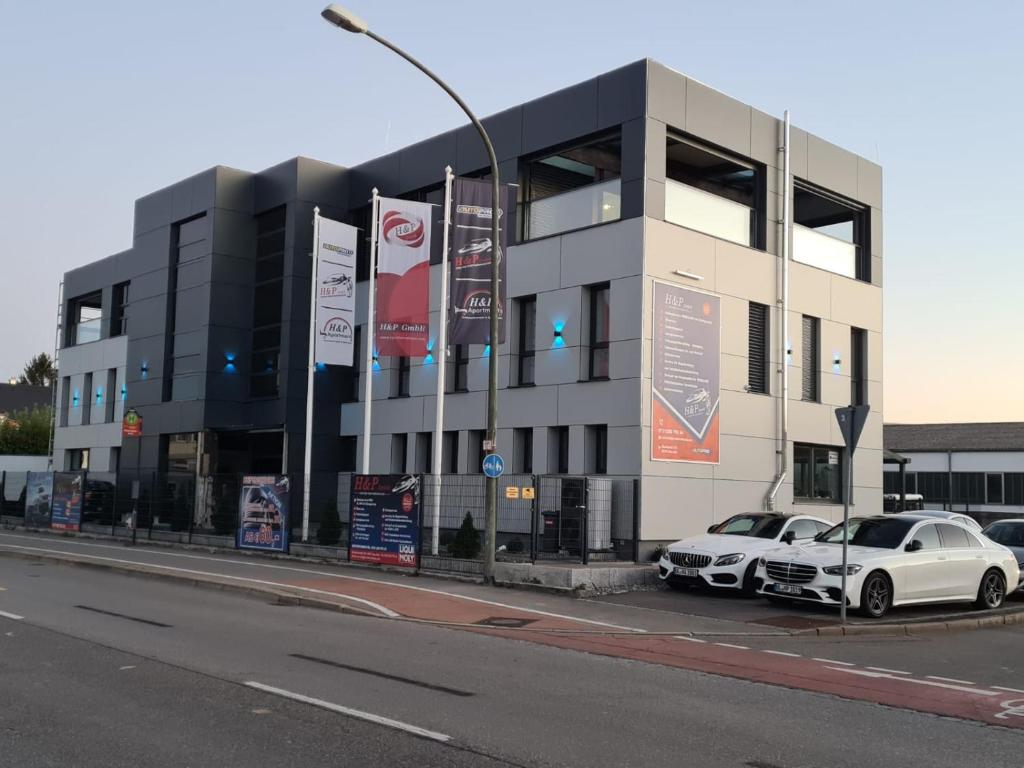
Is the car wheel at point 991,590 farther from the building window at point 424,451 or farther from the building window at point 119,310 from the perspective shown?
the building window at point 119,310

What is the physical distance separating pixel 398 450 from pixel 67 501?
12.8 metres

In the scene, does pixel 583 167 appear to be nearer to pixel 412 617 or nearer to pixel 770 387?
pixel 770 387

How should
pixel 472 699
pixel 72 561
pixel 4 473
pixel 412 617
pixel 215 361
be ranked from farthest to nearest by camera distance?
1. pixel 4 473
2. pixel 215 361
3. pixel 72 561
4. pixel 412 617
5. pixel 472 699

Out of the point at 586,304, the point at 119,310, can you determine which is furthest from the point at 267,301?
the point at 586,304

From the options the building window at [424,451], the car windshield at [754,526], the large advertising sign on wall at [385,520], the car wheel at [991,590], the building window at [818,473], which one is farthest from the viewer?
the building window at [424,451]

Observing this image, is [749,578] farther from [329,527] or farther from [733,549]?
[329,527]

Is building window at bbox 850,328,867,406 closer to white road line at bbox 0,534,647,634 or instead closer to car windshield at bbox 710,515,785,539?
car windshield at bbox 710,515,785,539

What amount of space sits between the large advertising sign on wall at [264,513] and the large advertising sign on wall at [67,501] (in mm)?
10774

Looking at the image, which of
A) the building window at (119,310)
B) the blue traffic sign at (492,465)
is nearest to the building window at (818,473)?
the blue traffic sign at (492,465)

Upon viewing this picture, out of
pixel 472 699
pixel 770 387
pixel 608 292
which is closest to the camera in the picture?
pixel 472 699

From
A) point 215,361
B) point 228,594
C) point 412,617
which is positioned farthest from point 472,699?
point 215,361

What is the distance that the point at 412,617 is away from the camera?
50.0 ft

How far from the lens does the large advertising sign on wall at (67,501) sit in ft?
114

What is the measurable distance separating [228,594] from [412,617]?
4415mm
